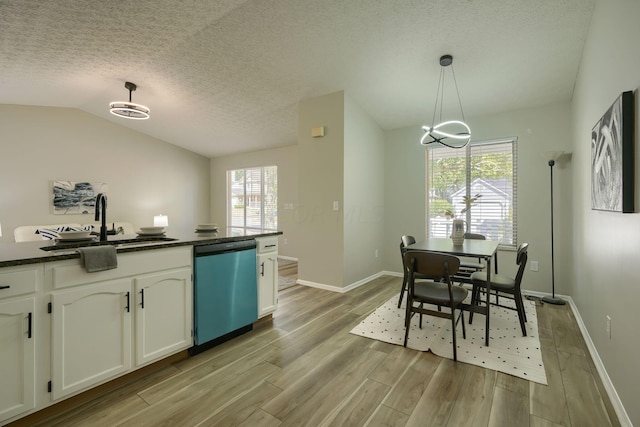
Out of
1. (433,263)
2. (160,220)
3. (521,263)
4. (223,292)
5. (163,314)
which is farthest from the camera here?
(160,220)

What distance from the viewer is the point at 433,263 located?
2.34 metres

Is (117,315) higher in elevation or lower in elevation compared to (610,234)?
lower

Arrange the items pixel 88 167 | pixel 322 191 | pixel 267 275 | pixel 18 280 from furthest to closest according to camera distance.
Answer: pixel 88 167 → pixel 322 191 → pixel 267 275 → pixel 18 280

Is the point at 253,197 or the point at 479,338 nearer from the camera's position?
the point at 479,338

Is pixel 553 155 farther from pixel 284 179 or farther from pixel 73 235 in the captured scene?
pixel 73 235

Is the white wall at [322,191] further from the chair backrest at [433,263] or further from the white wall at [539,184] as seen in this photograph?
the white wall at [539,184]

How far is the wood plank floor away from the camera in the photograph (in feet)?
5.39

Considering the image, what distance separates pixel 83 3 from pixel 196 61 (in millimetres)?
1242

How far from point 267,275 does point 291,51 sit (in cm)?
245

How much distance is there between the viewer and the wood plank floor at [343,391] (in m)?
Result: 1.64

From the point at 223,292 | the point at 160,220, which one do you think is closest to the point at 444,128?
the point at 223,292

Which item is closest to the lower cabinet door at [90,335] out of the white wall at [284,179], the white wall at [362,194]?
the white wall at [362,194]

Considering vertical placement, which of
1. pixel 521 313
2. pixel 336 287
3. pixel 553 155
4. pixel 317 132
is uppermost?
pixel 317 132

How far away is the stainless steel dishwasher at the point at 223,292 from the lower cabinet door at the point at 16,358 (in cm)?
93
